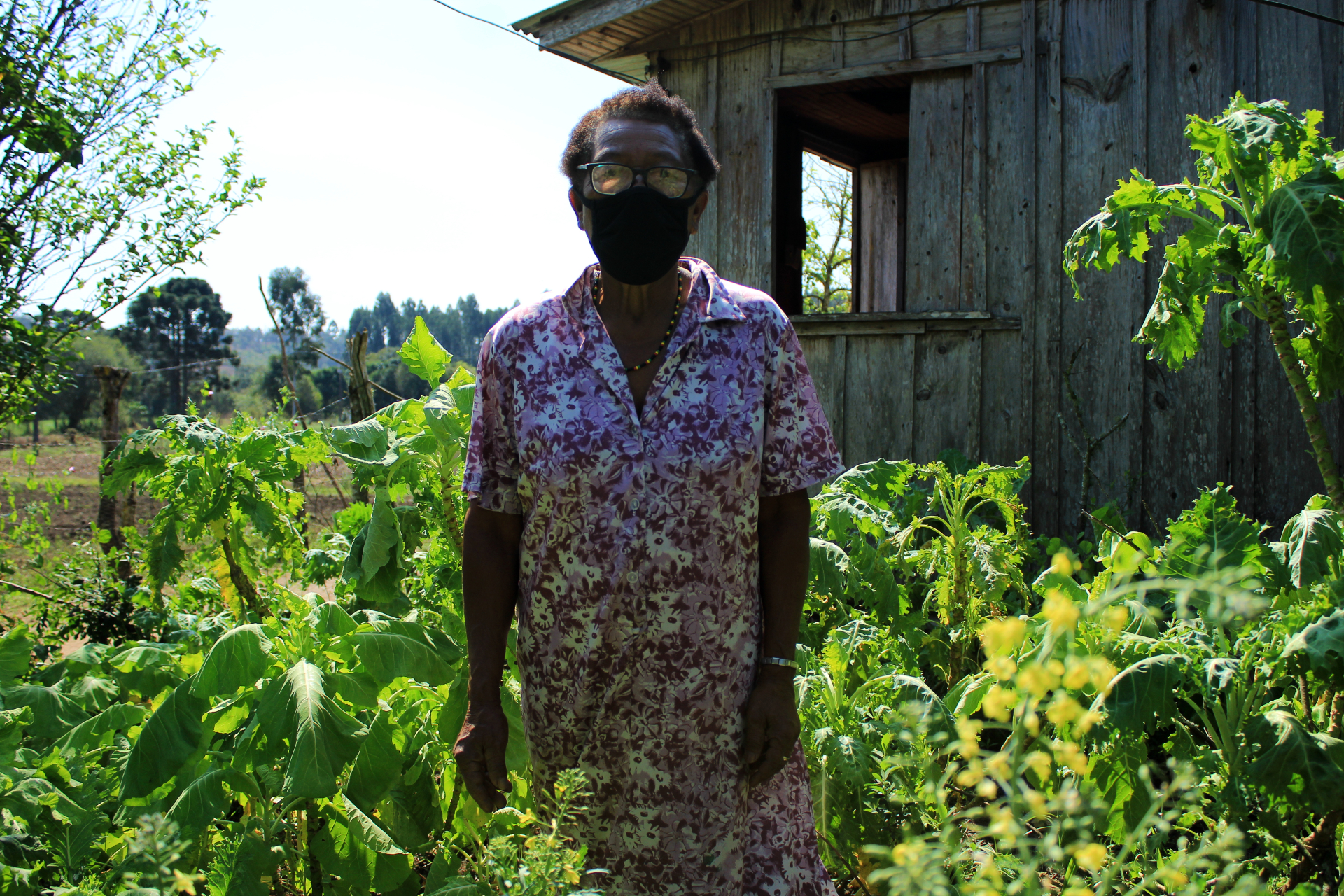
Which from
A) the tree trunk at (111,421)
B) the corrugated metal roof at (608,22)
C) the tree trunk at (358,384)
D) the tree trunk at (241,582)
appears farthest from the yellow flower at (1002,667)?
the tree trunk at (111,421)

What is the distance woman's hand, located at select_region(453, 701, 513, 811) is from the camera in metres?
1.89

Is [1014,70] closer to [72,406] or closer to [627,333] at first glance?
[627,333]

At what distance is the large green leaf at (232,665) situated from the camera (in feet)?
7.33

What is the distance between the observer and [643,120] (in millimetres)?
1912

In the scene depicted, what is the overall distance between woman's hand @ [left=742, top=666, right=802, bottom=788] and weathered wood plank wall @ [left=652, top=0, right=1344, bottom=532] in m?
3.83

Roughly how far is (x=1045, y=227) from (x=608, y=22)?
10.3 ft

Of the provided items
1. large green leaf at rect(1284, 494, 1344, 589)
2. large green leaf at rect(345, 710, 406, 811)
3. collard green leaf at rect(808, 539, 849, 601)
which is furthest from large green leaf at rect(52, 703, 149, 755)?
large green leaf at rect(1284, 494, 1344, 589)

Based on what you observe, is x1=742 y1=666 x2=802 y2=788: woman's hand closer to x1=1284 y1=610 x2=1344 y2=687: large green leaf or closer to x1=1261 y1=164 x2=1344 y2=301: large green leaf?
x1=1284 y1=610 x2=1344 y2=687: large green leaf

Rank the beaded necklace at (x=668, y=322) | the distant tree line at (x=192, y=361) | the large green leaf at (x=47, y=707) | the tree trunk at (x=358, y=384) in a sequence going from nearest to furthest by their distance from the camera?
the beaded necklace at (x=668, y=322) → the large green leaf at (x=47, y=707) → the tree trunk at (x=358, y=384) → the distant tree line at (x=192, y=361)

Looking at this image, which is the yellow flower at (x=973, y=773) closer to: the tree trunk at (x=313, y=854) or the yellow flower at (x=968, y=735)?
the yellow flower at (x=968, y=735)

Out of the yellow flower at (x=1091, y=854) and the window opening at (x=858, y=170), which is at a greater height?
the window opening at (x=858, y=170)

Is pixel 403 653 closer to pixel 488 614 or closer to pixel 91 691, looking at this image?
pixel 488 614

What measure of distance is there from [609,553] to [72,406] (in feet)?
148

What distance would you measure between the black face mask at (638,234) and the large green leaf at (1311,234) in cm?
160
